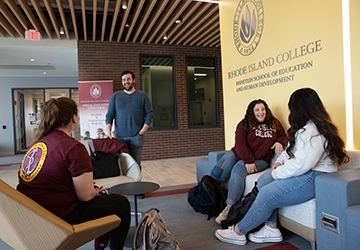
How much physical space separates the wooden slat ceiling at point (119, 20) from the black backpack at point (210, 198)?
11.3ft

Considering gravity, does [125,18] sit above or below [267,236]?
above

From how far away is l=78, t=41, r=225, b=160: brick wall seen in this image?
22.9 feet

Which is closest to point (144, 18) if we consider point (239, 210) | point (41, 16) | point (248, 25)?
point (41, 16)

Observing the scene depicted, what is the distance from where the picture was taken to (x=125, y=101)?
Result: 3557 mm

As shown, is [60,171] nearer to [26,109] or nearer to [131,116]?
[131,116]

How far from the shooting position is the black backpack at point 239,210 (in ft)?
7.88

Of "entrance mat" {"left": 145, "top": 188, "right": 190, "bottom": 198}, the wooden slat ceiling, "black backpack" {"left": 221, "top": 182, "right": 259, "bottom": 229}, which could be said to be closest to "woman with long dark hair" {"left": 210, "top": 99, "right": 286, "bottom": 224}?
"black backpack" {"left": 221, "top": 182, "right": 259, "bottom": 229}

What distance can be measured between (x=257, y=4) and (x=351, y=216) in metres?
2.79

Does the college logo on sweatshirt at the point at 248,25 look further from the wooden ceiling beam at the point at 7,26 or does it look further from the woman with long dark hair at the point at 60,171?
the wooden ceiling beam at the point at 7,26

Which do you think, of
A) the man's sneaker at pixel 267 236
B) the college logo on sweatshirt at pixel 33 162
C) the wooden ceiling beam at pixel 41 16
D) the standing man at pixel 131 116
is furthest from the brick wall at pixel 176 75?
the college logo on sweatshirt at pixel 33 162

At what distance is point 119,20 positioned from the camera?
6660 mm

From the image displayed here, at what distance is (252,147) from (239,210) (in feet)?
2.48

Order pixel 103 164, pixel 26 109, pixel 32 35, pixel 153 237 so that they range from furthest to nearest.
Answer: pixel 26 109 → pixel 32 35 → pixel 103 164 → pixel 153 237

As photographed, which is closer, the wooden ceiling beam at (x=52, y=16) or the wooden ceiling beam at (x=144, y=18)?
the wooden ceiling beam at (x=52, y=16)
